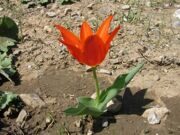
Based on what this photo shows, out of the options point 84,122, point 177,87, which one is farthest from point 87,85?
point 177,87

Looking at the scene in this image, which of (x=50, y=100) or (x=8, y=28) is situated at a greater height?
(x=8, y=28)

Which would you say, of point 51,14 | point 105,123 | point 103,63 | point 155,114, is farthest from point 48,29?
point 155,114

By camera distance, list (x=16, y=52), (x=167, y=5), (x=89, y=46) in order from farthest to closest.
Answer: (x=167, y=5), (x=16, y=52), (x=89, y=46)

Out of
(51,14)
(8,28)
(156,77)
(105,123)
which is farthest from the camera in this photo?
(51,14)

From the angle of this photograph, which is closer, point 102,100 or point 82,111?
point 82,111

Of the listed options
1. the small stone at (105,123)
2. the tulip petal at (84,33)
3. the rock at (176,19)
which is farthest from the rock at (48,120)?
the rock at (176,19)

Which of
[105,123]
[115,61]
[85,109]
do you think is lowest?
[105,123]

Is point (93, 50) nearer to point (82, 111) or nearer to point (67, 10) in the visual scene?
point (82, 111)

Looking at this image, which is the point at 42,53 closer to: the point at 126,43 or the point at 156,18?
the point at 126,43
